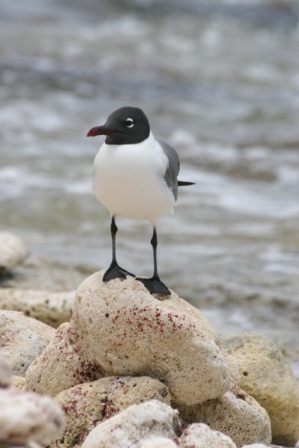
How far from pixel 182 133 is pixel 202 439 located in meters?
11.4

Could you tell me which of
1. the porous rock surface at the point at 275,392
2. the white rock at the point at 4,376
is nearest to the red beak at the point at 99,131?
→ the white rock at the point at 4,376

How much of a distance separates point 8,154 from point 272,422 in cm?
837

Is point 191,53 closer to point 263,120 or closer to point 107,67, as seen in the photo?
point 107,67

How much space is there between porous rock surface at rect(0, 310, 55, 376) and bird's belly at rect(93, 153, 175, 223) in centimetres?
112

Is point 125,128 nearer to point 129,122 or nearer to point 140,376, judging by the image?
point 129,122

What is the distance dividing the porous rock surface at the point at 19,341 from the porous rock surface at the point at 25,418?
79.7 inches

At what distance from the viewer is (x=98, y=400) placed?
389 centimetres

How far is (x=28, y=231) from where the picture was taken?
30.1 feet

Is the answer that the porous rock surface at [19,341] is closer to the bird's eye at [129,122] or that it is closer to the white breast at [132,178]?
the white breast at [132,178]

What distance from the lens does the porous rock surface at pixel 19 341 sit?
4672mm

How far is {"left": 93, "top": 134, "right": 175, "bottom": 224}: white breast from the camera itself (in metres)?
3.82

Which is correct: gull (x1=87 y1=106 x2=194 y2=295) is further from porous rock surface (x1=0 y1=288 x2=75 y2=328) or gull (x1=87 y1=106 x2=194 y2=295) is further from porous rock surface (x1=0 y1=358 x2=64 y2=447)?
porous rock surface (x1=0 y1=288 x2=75 y2=328)

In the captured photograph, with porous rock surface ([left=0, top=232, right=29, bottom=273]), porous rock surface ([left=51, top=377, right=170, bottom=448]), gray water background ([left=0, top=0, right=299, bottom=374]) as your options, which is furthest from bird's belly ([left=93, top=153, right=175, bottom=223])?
porous rock surface ([left=0, top=232, right=29, bottom=273])

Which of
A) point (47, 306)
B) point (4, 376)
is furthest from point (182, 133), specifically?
point (4, 376)
